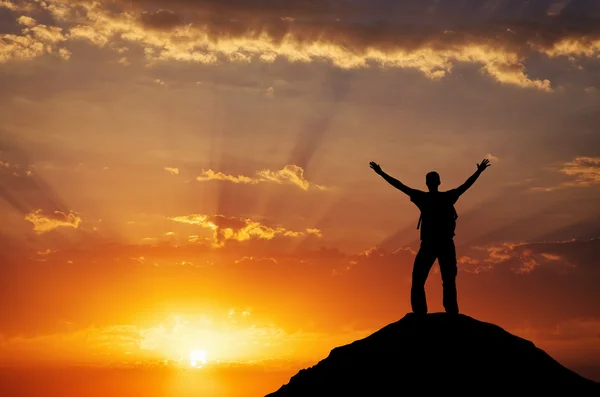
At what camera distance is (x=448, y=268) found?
24906mm

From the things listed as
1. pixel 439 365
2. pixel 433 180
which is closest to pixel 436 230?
pixel 433 180

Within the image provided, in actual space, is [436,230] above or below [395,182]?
below

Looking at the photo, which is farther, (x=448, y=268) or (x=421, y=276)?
(x=421, y=276)

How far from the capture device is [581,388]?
24000mm

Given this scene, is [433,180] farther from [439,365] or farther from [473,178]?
[439,365]

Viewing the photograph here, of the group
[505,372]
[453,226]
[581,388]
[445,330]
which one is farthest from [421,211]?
[581,388]

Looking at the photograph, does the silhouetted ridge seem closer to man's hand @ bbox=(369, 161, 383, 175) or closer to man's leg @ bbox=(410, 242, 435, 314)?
man's leg @ bbox=(410, 242, 435, 314)

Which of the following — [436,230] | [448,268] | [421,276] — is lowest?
[421,276]

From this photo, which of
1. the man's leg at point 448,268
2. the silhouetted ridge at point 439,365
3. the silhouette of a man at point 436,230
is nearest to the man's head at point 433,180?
the silhouette of a man at point 436,230

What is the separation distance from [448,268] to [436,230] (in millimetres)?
1328

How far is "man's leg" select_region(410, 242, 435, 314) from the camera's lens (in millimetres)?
25047

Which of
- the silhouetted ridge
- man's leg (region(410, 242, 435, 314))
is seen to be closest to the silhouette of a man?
man's leg (region(410, 242, 435, 314))

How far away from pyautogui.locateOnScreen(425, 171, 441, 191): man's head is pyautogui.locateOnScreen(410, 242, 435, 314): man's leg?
1.92 m

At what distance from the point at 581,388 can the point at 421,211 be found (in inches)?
300
